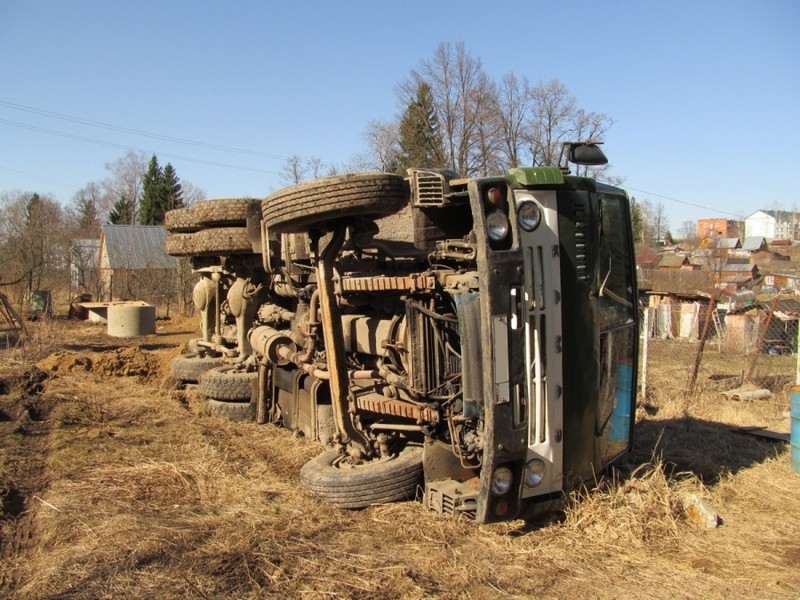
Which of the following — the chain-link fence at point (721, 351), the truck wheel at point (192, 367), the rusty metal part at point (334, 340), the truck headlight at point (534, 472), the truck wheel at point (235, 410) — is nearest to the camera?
the truck headlight at point (534, 472)

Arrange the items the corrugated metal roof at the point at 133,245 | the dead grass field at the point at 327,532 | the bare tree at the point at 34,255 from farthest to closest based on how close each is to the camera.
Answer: the corrugated metal roof at the point at 133,245
the bare tree at the point at 34,255
the dead grass field at the point at 327,532

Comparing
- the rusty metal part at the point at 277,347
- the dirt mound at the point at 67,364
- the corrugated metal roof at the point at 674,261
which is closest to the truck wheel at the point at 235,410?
the rusty metal part at the point at 277,347

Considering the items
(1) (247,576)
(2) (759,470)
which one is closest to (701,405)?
(2) (759,470)

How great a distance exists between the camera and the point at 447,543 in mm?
4012

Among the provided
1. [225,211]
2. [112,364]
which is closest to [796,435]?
[225,211]

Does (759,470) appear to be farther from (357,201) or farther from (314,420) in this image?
(357,201)

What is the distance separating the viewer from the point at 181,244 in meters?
8.54

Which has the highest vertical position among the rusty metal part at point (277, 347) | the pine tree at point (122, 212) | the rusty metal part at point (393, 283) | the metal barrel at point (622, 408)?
the pine tree at point (122, 212)

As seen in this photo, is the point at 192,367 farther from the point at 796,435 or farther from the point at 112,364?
the point at 796,435

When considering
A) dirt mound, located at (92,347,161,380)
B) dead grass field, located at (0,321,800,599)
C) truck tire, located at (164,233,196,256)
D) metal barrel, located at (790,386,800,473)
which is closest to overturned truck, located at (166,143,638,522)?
→ dead grass field, located at (0,321,800,599)

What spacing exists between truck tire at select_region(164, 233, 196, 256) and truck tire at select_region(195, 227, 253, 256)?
6.8 inches

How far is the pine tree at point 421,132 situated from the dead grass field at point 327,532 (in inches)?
1254

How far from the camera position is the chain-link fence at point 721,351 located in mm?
10086

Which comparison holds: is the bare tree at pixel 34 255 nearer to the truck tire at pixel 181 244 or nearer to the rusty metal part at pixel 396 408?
the truck tire at pixel 181 244
